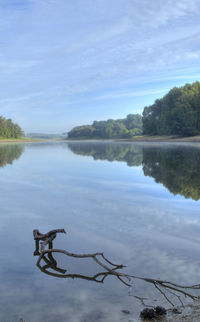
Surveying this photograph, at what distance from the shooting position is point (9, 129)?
161000 mm

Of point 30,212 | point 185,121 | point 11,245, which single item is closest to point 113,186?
point 30,212

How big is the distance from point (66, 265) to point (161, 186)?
8.84 meters

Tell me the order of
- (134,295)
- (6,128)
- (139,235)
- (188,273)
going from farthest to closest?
1. (6,128)
2. (139,235)
3. (188,273)
4. (134,295)

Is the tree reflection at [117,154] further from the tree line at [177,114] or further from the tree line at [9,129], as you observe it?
the tree line at [9,129]

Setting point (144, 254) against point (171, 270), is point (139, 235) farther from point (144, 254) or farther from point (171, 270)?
point (171, 270)

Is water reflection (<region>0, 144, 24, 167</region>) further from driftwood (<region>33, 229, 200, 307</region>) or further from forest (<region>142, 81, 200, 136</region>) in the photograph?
forest (<region>142, 81, 200, 136</region>)

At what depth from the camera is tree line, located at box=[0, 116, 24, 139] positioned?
14950cm

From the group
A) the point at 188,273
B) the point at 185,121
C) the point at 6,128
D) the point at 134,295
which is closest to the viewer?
the point at 134,295

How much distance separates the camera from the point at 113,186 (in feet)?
43.8

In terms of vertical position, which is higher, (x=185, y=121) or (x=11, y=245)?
(x=185, y=121)

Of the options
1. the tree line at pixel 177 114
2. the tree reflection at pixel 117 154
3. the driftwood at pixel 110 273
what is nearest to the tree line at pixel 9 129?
the tree line at pixel 177 114

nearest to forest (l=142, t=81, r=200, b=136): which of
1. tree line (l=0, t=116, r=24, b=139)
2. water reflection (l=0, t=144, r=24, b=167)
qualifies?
water reflection (l=0, t=144, r=24, b=167)

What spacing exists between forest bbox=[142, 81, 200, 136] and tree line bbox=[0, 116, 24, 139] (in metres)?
80.6

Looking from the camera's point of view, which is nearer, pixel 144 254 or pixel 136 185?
pixel 144 254
